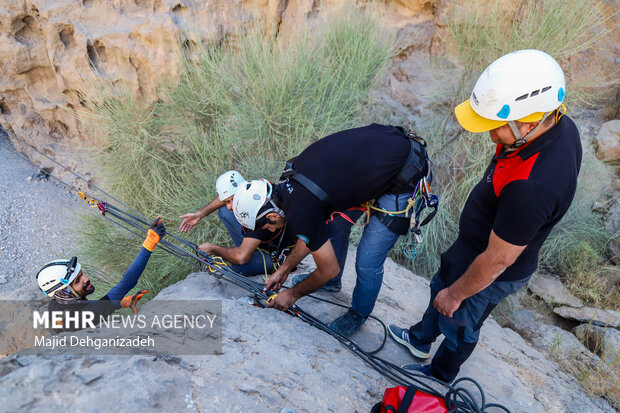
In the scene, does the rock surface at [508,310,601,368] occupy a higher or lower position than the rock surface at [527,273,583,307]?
higher

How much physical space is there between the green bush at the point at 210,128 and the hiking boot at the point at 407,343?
214cm

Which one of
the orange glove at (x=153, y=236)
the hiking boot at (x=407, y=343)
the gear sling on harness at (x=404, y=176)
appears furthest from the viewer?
the hiking boot at (x=407, y=343)

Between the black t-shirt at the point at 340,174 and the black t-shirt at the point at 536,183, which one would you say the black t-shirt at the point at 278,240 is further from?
the black t-shirt at the point at 536,183

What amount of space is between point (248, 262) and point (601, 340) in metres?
3.66

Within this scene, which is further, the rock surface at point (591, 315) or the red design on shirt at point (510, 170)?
the rock surface at point (591, 315)

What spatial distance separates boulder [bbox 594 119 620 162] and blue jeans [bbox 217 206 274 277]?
5989 mm

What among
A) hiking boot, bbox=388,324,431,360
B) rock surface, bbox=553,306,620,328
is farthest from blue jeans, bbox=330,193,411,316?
rock surface, bbox=553,306,620,328

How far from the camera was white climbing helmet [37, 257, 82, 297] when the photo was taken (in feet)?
8.18

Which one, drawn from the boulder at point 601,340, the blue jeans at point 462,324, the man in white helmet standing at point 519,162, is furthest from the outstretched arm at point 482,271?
the boulder at point 601,340

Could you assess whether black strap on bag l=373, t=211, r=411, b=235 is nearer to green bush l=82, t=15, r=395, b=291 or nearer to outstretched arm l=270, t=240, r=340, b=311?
outstretched arm l=270, t=240, r=340, b=311

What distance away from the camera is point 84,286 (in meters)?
2.67

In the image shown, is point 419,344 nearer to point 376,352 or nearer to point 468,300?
point 376,352

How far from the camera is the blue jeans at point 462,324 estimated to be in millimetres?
1970

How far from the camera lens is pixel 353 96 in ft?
16.0
